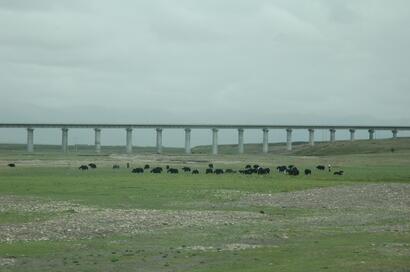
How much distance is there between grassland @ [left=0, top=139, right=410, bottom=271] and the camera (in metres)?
19.8

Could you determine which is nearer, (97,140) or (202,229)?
(202,229)

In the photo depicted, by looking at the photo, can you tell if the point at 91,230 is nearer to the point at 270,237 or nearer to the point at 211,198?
the point at 270,237

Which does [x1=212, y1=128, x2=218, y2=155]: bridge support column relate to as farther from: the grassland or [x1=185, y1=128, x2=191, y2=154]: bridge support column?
the grassland

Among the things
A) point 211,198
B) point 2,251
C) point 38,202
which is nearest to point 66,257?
point 2,251

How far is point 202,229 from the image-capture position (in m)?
27.7

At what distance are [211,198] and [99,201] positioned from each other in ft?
25.8

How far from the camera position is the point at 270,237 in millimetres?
25609

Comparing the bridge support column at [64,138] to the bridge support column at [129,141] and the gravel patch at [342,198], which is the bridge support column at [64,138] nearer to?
the bridge support column at [129,141]

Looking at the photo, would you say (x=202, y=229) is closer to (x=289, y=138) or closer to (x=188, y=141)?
(x=188, y=141)

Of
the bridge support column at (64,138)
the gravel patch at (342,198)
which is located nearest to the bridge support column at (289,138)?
the bridge support column at (64,138)

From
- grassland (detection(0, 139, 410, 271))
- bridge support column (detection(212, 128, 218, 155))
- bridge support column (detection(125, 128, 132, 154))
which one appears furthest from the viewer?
bridge support column (detection(125, 128, 132, 154))

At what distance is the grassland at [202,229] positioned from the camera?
19.8m

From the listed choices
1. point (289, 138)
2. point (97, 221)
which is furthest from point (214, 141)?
point (97, 221)

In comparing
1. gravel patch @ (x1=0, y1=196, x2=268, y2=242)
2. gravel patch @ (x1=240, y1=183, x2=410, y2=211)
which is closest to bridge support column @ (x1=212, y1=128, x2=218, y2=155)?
gravel patch @ (x1=240, y1=183, x2=410, y2=211)
